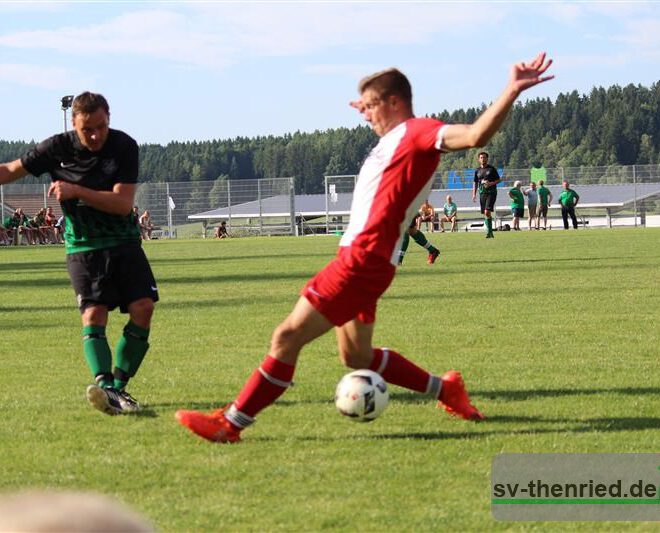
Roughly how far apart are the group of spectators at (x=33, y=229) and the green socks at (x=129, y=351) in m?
46.8

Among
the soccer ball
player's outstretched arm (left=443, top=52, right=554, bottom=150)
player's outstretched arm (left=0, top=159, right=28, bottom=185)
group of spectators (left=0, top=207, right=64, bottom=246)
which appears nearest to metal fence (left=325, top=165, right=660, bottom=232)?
group of spectators (left=0, top=207, right=64, bottom=246)

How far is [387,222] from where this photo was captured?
502 centimetres

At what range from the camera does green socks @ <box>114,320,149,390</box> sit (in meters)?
6.43

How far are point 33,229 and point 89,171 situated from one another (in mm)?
48214

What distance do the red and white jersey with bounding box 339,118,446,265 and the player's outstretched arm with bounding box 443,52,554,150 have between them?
246mm

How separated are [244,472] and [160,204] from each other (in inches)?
2278

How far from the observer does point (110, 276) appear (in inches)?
250

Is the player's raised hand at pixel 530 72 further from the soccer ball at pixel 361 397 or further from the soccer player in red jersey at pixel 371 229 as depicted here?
the soccer ball at pixel 361 397

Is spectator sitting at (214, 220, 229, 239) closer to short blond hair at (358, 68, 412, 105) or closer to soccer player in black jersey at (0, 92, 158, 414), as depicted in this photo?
soccer player in black jersey at (0, 92, 158, 414)

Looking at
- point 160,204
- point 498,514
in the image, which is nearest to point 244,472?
point 498,514

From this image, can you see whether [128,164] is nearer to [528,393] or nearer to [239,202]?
[528,393]

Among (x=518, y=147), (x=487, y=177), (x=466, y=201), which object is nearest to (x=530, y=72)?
(x=487, y=177)

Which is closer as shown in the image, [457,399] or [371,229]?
[371,229]

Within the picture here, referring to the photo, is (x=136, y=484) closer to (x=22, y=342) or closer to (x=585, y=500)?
(x=585, y=500)
